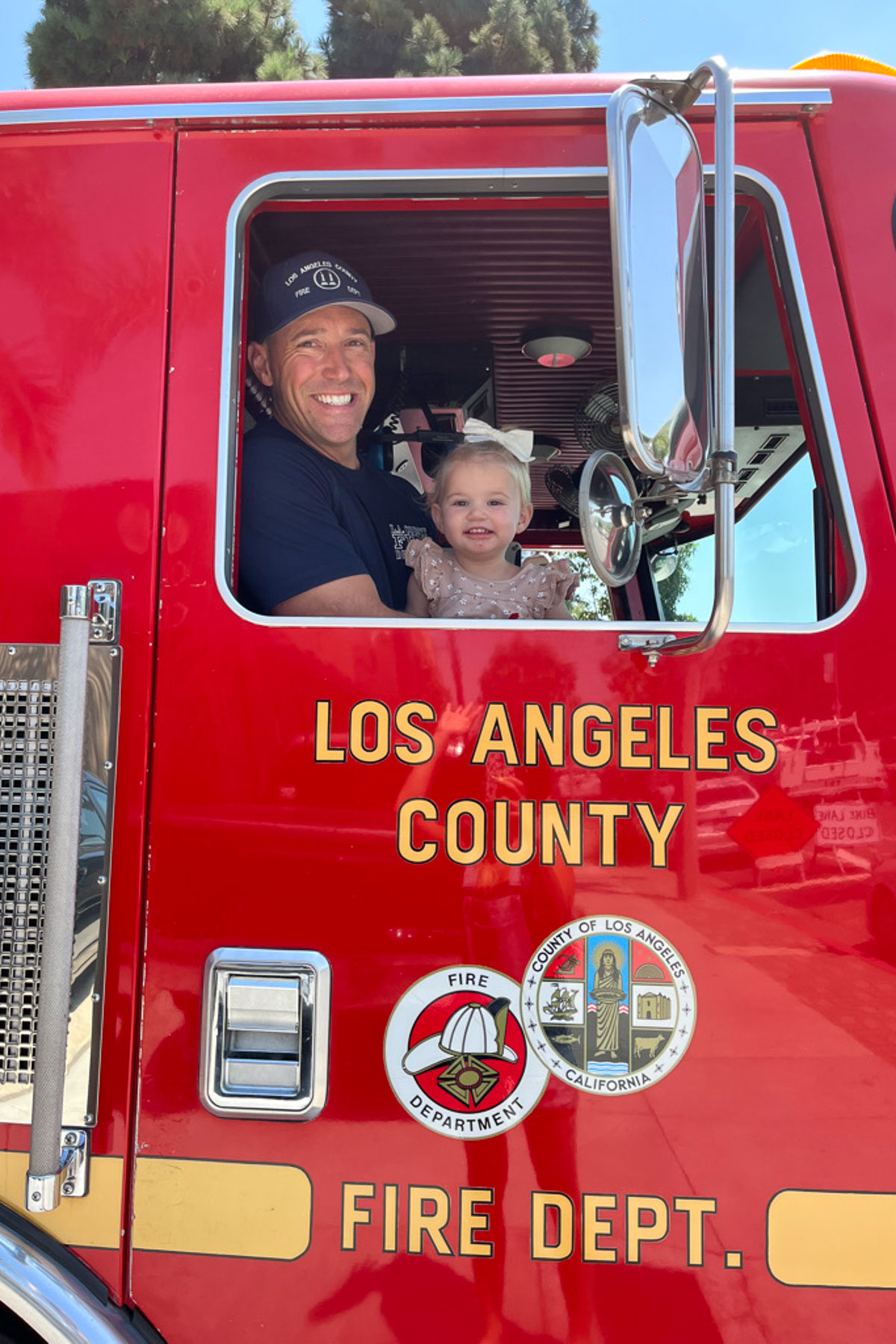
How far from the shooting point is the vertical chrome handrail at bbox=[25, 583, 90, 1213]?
1.46 m

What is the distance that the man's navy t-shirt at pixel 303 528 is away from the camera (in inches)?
69.9

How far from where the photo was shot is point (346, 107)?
1.71 metres

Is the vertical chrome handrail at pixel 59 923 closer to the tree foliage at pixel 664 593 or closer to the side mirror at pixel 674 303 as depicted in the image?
the side mirror at pixel 674 303

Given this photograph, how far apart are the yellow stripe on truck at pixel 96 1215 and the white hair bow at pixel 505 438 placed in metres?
1.39

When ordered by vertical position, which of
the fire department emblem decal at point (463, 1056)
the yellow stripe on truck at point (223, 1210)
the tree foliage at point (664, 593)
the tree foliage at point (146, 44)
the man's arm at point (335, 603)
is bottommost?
the yellow stripe on truck at point (223, 1210)

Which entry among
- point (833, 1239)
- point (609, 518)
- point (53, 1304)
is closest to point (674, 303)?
point (609, 518)

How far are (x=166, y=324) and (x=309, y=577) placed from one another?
0.44m

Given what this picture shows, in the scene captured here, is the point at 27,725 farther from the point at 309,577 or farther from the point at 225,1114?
the point at 225,1114

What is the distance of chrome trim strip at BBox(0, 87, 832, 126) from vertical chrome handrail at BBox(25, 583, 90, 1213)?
82cm

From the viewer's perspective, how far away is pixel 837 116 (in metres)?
1.68

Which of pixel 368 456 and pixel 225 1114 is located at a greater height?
pixel 368 456

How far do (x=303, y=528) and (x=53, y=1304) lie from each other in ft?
3.89

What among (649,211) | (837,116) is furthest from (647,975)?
(837,116)

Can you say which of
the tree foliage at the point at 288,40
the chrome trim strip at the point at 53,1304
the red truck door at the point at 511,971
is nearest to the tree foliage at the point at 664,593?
the red truck door at the point at 511,971
